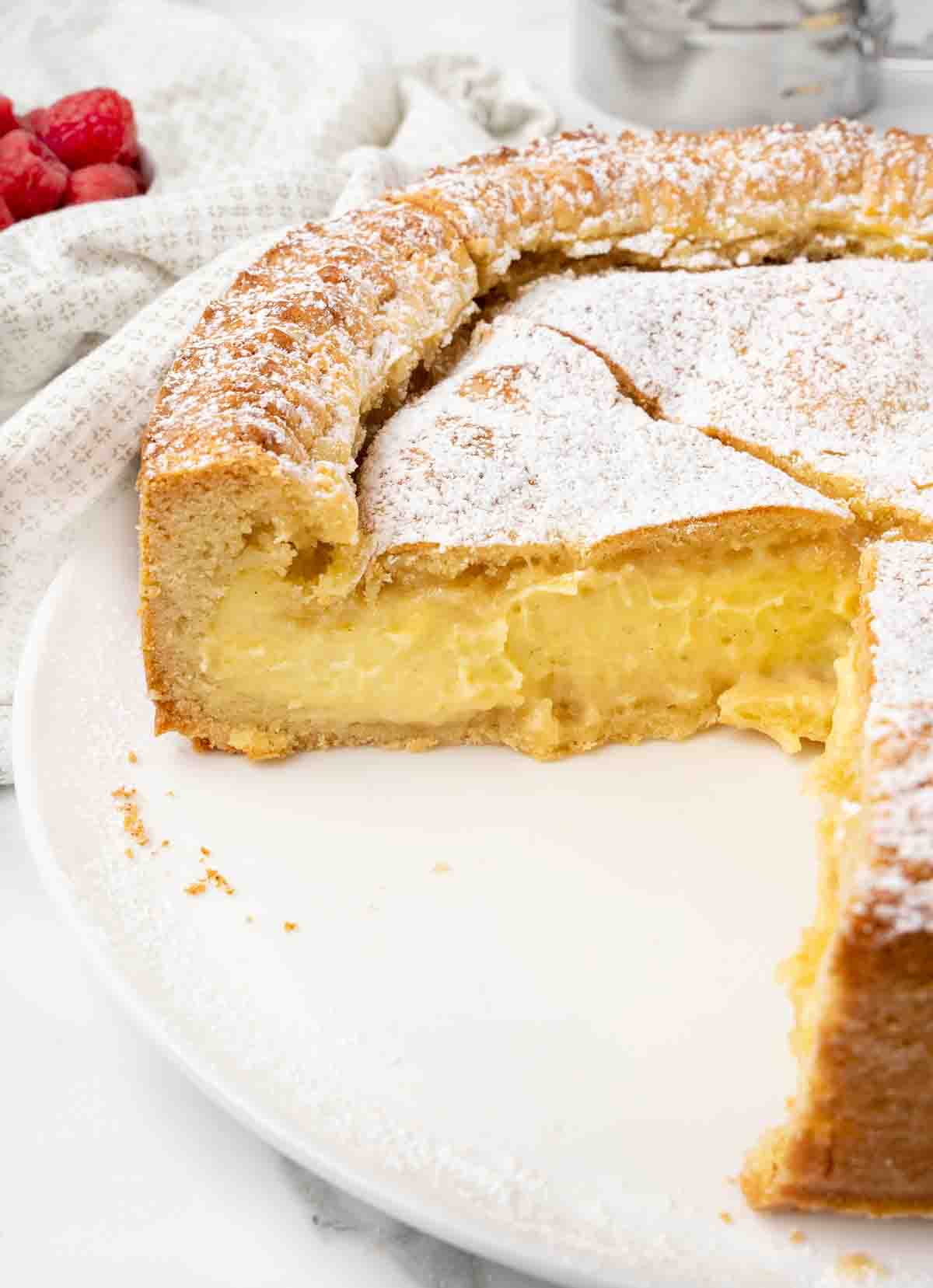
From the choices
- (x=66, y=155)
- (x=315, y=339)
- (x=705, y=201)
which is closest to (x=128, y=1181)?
(x=315, y=339)

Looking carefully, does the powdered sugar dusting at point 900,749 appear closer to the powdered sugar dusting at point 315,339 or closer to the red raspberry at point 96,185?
the powdered sugar dusting at point 315,339

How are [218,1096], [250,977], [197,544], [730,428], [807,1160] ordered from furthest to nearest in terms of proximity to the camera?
[730,428]
[197,544]
[250,977]
[218,1096]
[807,1160]

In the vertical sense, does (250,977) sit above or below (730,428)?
below

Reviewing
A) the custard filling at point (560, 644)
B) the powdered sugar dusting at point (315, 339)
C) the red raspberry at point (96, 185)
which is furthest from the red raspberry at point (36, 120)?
Answer: the custard filling at point (560, 644)

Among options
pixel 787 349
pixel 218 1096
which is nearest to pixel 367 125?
pixel 787 349

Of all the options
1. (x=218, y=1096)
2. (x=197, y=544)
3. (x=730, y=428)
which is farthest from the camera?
(x=730, y=428)

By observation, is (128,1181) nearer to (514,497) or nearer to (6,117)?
(514,497)

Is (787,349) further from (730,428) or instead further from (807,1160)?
(807,1160)
